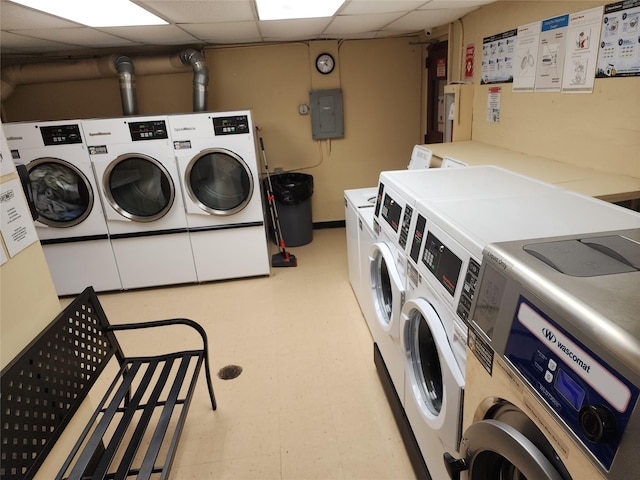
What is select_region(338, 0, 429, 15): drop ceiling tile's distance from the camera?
99.2 inches

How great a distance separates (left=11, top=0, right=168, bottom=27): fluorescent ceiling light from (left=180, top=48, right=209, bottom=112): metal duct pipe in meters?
0.95

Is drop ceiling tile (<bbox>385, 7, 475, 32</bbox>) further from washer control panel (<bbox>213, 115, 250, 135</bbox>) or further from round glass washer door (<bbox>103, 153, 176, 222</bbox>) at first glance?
round glass washer door (<bbox>103, 153, 176, 222</bbox>)

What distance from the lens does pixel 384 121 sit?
4.62 metres

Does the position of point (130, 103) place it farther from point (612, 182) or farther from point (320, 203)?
point (612, 182)

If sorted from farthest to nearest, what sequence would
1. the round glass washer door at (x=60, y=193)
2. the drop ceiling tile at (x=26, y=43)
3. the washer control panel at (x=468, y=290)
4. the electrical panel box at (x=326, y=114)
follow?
the electrical panel box at (x=326, y=114)
the round glass washer door at (x=60, y=193)
the drop ceiling tile at (x=26, y=43)
the washer control panel at (x=468, y=290)

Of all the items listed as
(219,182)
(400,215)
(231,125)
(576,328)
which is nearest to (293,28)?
(231,125)

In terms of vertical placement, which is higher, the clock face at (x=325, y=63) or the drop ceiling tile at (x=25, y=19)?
the drop ceiling tile at (x=25, y=19)

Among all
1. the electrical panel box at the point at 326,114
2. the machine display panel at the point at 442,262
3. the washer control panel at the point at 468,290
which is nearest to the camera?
the washer control panel at the point at 468,290

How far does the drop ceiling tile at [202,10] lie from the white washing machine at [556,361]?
84.1 inches

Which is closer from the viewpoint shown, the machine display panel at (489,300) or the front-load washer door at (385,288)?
the machine display panel at (489,300)

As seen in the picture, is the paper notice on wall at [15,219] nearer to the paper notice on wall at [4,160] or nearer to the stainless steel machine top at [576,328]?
the paper notice on wall at [4,160]

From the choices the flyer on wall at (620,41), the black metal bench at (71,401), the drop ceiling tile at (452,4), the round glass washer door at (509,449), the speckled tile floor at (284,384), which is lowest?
the speckled tile floor at (284,384)

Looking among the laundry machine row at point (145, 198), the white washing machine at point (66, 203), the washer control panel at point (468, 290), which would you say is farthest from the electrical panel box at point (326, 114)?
the washer control panel at point (468, 290)

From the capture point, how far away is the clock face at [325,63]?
14.2ft
